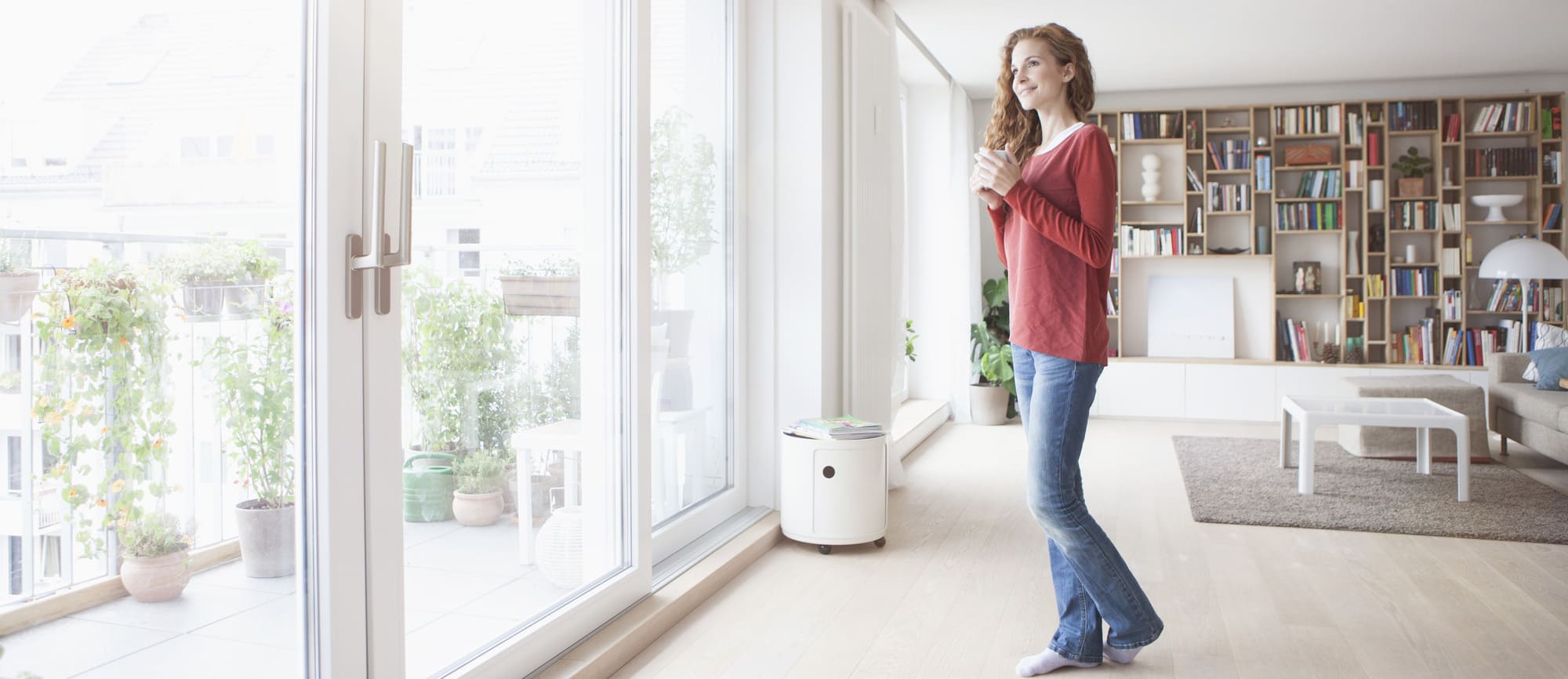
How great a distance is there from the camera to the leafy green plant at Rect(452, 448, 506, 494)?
6.91 feet

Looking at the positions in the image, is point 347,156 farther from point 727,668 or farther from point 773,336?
point 773,336

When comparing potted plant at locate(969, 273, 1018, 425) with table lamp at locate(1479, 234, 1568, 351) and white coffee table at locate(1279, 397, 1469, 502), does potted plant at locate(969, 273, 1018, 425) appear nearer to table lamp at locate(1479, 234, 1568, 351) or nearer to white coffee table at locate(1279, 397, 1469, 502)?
white coffee table at locate(1279, 397, 1469, 502)

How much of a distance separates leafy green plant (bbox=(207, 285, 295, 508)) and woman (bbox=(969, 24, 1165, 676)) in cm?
139

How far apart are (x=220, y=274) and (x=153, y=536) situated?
38cm

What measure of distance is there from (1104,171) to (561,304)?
126 cm

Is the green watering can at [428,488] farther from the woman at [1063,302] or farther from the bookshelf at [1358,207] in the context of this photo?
the bookshelf at [1358,207]

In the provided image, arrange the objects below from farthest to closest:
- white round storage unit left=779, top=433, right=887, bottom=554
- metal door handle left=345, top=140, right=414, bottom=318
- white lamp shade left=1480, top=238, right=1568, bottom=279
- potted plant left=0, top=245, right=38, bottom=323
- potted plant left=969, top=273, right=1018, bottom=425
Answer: potted plant left=969, top=273, right=1018, bottom=425 → white lamp shade left=1480, top=238, right=1568, bottom=279 → white round storage unit left=779, top=433, right=887, bottom=554 → metal door handle left=345, top=140, right=414, bottom=318 → potted plant left=0, top=245, right=38, bottom=323

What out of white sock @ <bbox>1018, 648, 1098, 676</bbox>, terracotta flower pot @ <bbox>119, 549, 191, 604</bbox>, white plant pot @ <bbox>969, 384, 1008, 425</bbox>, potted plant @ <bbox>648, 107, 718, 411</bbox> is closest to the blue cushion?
white plant pot @ <bbox>969, 384, 1008, 425</bbox>

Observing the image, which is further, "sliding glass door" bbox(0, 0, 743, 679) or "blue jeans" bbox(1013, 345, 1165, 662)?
"blue jeans" bbox(1013, 345, 1165, 662)

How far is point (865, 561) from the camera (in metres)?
3.37

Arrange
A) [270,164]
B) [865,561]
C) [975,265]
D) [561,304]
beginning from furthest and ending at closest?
[975,265], [865,561], [561,304], [270,164]

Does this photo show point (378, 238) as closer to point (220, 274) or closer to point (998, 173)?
point (220, 274)

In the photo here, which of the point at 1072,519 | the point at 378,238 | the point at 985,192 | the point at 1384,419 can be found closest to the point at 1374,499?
the point at 1384,419

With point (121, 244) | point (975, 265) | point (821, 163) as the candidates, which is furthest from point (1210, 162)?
point (121, 244)
